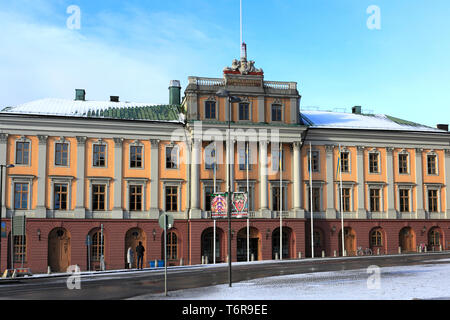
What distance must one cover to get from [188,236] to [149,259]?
13.1ft

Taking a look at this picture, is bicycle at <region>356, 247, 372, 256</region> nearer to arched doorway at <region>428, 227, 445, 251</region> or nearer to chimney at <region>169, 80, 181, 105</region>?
arched doorway at <region>428, 227, 445, 251</region>

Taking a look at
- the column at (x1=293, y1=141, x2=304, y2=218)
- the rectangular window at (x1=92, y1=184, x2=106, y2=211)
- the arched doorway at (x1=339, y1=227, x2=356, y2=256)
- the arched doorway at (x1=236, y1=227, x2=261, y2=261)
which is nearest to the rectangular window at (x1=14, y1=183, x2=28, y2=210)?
the rectangular window at (x1=92, y1=184, x2=106, y2=211)

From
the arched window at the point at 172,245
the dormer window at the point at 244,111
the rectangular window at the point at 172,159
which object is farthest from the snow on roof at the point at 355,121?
the arched window at the point at 172,245

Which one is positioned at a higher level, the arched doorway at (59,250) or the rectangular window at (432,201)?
the rectangular window at (432,201)

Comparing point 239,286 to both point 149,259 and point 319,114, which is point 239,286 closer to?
point 149,259

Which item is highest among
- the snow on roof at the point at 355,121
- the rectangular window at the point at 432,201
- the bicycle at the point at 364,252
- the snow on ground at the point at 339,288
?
the snow on roof at the point at 355,121

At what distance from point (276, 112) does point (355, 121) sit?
1007cm

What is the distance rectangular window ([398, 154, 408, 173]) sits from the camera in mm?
56531

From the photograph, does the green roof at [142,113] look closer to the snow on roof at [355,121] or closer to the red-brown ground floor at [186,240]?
Answer: the red-brown ground floor at [186,240]

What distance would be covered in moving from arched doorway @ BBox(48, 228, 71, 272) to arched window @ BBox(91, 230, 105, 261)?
2013mm

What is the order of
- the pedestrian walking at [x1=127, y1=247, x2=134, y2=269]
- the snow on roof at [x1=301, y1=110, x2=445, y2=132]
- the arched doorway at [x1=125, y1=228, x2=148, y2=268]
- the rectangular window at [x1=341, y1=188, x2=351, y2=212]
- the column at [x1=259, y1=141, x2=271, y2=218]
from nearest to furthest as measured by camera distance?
1. the pedestrian walking at [x1=127, y1=247, x2=134, y2=269]
2. the arched doorway at [x1=125, y1=228, x2=148, y2=268]
3. the column at [x1=259, y1=141, x2=271, y2=218]
4. the rectangular window at [x1=341, y1=188, x2=351, y2=212]
5. the snow on roof at [x1=301, y1=110, x2=445, y2=132]

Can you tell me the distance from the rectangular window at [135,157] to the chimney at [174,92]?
9404mm

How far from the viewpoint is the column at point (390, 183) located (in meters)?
55.5

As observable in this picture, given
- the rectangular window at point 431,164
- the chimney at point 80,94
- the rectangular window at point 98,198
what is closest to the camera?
the rectangular window at point 98,198
